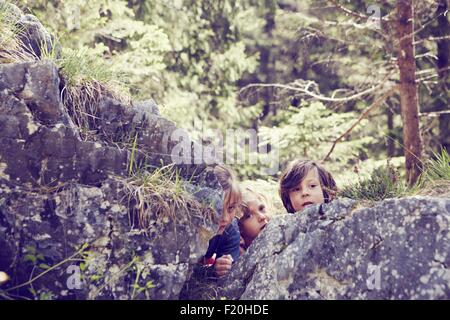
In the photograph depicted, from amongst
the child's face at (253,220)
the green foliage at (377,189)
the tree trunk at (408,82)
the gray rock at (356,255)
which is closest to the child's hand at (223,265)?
the gray rock at (356,255)

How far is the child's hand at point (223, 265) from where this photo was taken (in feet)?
15.0

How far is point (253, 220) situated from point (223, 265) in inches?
34.7

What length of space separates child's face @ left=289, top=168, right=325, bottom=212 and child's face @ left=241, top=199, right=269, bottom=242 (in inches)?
13.4

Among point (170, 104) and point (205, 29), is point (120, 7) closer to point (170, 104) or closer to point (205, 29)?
point (170, 104)

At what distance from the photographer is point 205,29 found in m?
13.8

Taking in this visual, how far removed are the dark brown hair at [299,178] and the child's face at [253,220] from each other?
0.94ft

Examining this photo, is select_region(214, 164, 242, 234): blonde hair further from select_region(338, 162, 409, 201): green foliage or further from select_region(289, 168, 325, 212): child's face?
select_region(338, 162, 409, 201): green foliage

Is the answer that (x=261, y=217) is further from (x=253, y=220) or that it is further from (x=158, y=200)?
(x=158, y=200)

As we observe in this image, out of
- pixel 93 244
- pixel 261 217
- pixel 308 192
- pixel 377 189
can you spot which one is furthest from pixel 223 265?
pixel 377 189

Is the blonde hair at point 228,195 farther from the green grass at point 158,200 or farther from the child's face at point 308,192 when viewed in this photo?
the child's face at point 308,192

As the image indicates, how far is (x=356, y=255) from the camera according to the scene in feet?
12.9

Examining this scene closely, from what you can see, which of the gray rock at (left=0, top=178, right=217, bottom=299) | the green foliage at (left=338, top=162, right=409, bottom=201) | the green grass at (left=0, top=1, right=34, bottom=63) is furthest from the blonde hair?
the green grass at (left=0, top=1, right=34, bottom=63)

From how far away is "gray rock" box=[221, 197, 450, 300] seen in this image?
368 centimetres
